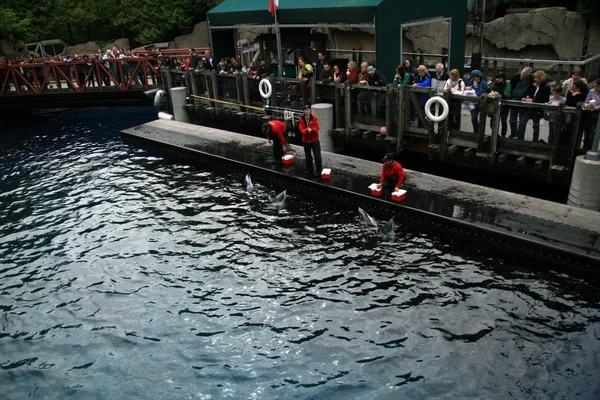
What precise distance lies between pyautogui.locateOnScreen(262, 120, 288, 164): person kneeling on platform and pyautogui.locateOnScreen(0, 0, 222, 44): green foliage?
21028 mm

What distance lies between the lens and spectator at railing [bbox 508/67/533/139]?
432 inches

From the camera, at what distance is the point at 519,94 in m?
12.0

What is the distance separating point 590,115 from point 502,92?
256cm

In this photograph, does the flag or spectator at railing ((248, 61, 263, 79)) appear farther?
spectator at railing ((248, 61, 263, 79))

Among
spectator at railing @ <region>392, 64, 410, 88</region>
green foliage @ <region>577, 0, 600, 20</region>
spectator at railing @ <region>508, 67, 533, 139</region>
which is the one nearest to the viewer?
spectator at railing @ <region>508, 67, 533, 139</region>

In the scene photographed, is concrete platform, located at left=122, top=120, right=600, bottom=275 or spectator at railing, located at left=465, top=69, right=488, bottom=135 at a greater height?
spectator at railing, located at left=465, top=69, right=488, bottom=135

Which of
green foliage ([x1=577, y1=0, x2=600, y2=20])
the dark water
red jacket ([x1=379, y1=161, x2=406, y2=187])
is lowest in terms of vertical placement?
the dark water

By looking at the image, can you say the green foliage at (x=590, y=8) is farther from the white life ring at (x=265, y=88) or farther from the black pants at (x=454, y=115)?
the white life ring at (x=265, y=88)

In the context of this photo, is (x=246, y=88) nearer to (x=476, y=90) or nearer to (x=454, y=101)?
(x=454, y=101)

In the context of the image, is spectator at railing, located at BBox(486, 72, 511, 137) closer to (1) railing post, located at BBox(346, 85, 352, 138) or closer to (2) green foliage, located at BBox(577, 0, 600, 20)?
(1) railing post, located at BBox(346, 85, 352, 138)

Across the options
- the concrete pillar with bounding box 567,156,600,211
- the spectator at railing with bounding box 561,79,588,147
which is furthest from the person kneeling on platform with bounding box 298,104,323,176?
the concrete pillar with bounding box 567,156,600,211

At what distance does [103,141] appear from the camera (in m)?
20.0

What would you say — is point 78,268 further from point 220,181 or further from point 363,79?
point 363,79

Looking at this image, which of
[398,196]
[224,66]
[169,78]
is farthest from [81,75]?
[398,196]
